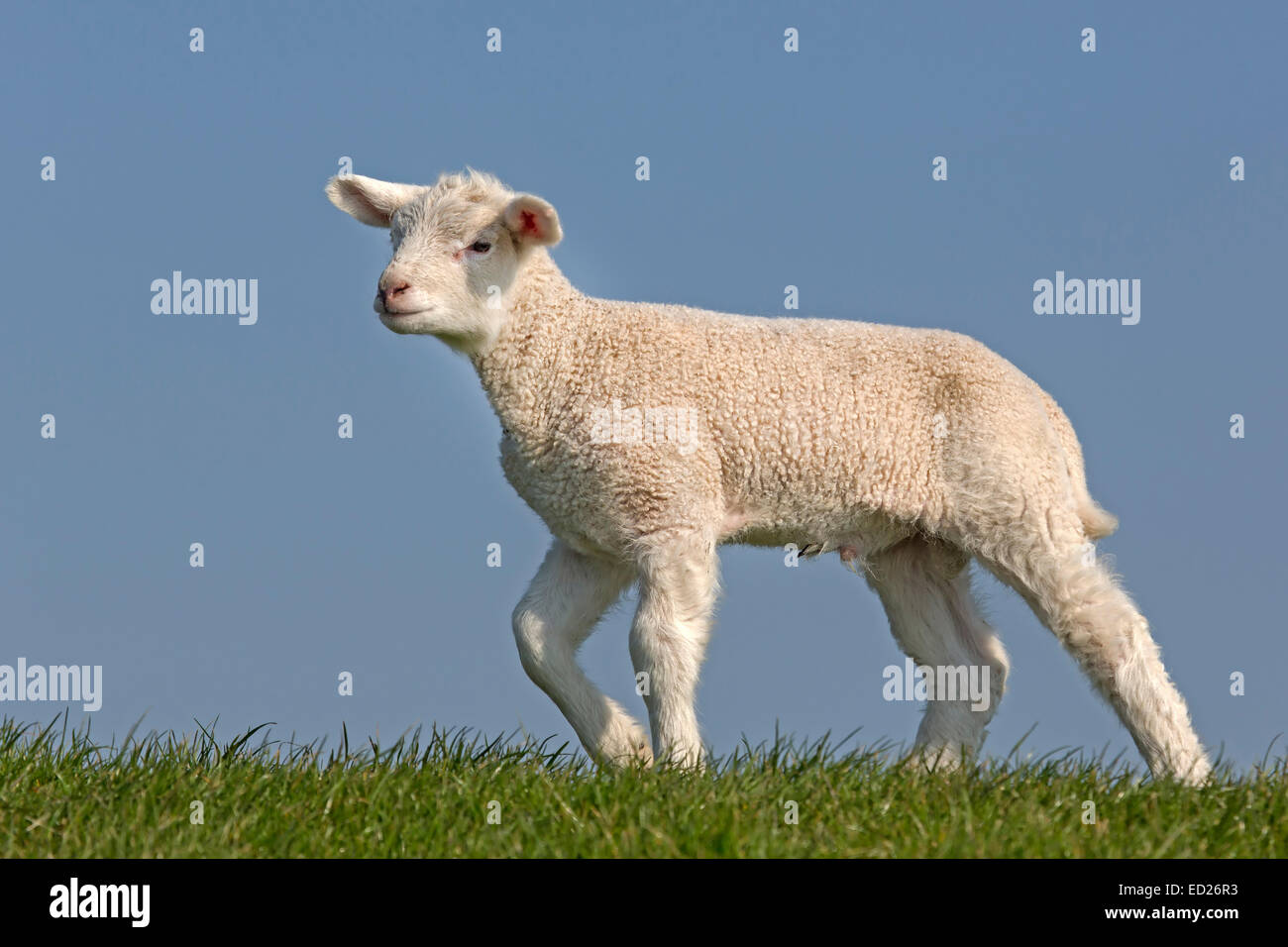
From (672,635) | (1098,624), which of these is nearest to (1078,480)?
(1098,624)

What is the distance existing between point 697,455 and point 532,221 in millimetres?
1474

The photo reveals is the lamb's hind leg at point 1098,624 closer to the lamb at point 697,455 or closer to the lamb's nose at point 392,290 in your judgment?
the lamb at point 697,455

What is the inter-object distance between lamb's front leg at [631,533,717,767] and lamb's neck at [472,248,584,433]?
1003 millimetres

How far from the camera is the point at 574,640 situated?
7.64 m

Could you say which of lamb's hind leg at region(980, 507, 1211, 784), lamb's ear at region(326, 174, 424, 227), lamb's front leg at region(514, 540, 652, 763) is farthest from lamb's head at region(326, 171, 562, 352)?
lamb's hind leg at region(980, 507, 1211, 784)

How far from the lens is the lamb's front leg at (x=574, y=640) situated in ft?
A: 24.6

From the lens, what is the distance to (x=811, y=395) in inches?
296

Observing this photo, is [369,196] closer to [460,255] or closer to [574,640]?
[460,255]
